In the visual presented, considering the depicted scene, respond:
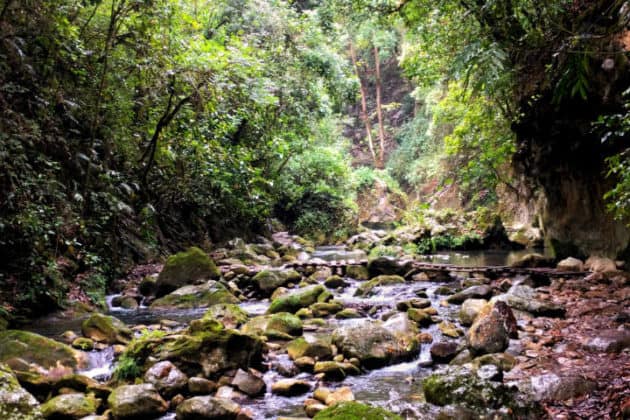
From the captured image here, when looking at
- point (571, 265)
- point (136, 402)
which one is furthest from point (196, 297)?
point (571, 265)

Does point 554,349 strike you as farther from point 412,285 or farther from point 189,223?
point 189,223

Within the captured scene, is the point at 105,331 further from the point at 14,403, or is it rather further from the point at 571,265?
the point at 571,265

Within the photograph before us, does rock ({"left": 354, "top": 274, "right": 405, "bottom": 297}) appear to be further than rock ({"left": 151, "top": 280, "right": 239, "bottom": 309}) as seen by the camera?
Yes

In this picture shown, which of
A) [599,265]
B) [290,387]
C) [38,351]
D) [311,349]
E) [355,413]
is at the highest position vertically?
[599,265]

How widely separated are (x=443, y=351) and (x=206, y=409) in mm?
2603

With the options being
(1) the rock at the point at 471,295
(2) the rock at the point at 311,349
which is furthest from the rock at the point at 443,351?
(1) the rock at the point at 471,295

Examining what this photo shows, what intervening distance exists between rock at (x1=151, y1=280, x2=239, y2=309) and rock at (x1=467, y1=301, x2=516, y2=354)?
445 cm

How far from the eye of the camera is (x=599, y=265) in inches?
328

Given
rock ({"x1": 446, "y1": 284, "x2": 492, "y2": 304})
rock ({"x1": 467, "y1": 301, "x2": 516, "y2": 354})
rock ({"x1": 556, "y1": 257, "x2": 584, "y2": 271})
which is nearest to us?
rock ({"x1": 467, "y1": 301, "x2": 516, "y2": 354})

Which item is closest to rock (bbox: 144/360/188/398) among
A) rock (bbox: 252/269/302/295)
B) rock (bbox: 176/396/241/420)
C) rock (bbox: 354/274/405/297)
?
rock (bbox: 176/396/241/420)

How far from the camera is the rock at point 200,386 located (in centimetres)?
401

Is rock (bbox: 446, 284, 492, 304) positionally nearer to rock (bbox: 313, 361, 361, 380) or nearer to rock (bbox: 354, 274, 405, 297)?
rock (bbox: 354, 274, 405, 297)

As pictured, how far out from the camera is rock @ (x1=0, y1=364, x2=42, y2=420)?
2.84 m

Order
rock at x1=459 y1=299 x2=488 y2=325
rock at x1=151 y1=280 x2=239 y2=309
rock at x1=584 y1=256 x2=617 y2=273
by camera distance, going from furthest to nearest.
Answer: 1. rock at x1=584 y1=256 x2=617 y2=273
2. rock at x1=151 y1=280 x2=239 y2=309
3. rock at x1=459 y1=299 x2=488 y2=325
